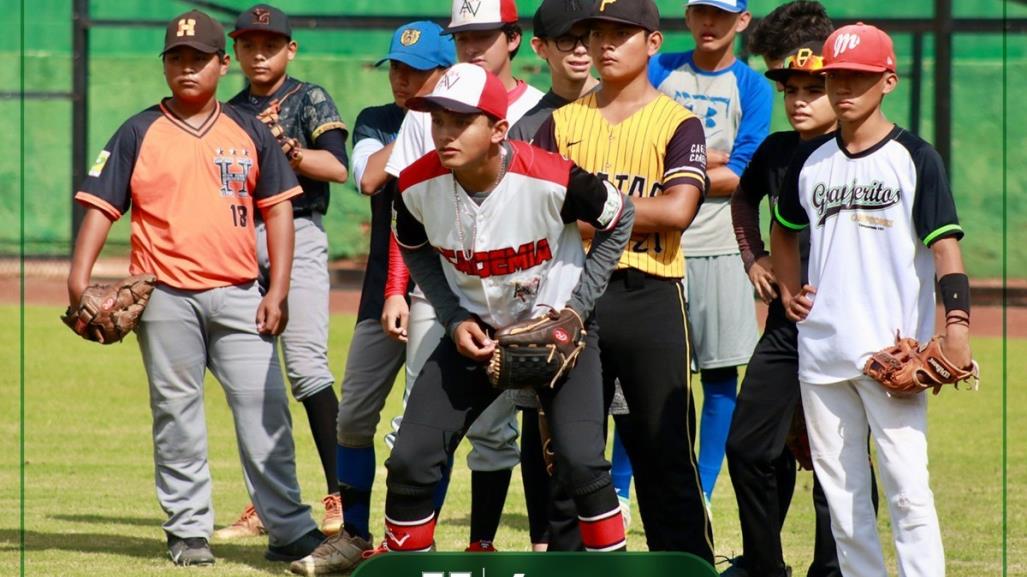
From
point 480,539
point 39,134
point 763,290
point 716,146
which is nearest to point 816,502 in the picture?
point 763,290

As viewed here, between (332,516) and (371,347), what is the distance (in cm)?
92

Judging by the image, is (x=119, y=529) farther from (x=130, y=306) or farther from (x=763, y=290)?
(x=763, y=290)

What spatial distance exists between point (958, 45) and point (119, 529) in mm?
11640

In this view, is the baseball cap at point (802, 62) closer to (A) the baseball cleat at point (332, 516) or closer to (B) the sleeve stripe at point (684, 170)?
(B) the sleeve stripe at point (684, 170)

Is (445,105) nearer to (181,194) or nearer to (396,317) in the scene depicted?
(396,317)

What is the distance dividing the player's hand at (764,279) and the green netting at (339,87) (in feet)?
33.8

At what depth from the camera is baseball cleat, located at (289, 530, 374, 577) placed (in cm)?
565

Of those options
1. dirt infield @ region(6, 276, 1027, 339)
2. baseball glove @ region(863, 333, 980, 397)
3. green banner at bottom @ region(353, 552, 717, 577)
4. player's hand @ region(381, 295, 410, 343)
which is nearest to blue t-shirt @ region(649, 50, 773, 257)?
player's hand @ region(381, 295, 410, 343)

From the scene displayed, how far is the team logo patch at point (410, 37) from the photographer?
5.92 m

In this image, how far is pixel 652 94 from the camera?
511cm

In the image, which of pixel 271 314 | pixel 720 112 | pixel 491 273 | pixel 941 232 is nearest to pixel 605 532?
pixel 491 273

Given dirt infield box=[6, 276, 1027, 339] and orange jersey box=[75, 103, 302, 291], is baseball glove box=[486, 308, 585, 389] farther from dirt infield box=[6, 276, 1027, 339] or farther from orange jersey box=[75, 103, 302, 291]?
dirt infield box=[6, 276, 1027, 339]

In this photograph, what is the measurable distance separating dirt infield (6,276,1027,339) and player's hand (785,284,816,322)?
30.0 feet

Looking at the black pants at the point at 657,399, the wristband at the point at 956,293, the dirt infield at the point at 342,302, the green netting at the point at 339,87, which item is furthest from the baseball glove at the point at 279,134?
the green netting at the point at 339,87
